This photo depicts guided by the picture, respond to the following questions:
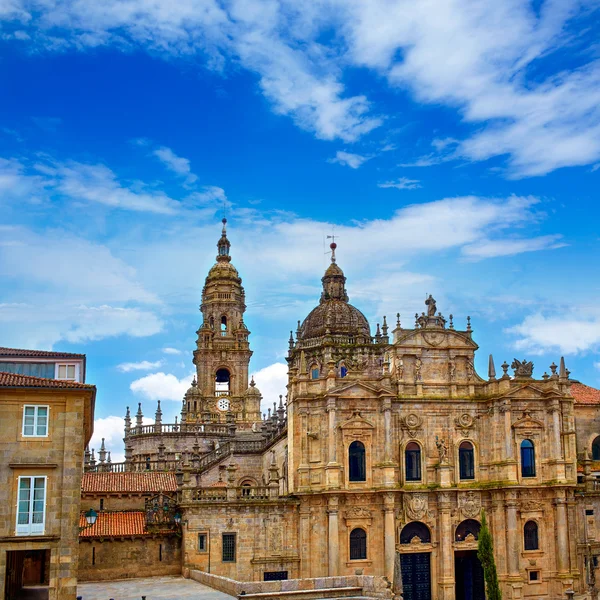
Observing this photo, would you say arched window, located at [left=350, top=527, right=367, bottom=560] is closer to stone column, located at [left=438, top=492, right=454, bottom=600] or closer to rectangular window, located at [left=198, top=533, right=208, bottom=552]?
stone column, located at [left=438, top=492, right=454, bottom=600]

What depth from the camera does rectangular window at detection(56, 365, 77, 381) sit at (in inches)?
1501

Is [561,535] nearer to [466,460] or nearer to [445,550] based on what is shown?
[466,460]

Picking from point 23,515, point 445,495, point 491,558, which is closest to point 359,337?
point 445,495

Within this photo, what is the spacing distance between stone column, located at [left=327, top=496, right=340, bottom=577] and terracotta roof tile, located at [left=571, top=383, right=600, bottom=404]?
20073mm

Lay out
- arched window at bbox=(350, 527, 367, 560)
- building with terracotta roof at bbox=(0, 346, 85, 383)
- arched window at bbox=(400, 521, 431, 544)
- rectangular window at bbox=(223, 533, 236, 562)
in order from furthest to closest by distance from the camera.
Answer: arched window at bbox=(400, 521, 431, 544) < arched window at bbox=(350, 527, 367, 560) < rectangular window at bbox=(223, 533, 236, 562) < building with terracotta roof at bbox=(0, 346, 85, 383)

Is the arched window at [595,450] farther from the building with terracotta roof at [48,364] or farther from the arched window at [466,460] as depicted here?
the building with terracotta roof at [48,364]

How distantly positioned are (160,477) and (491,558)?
2104 cm

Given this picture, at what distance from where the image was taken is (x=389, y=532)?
4906 cm

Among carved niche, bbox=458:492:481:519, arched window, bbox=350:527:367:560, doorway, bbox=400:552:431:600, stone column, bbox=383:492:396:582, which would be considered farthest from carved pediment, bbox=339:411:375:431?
doorway, bbox=400:552:431:600

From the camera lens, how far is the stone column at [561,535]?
50.8m

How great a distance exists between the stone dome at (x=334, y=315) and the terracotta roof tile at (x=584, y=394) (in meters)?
16.3

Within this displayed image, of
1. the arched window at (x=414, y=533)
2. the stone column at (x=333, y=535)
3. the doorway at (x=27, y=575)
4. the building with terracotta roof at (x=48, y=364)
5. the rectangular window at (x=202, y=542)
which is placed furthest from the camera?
the arched window at (x=414, y=533)

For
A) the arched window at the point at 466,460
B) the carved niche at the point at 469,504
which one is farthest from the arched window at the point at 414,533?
the arched window at the point at 466,460

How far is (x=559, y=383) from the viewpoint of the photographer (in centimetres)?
5388
